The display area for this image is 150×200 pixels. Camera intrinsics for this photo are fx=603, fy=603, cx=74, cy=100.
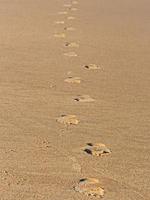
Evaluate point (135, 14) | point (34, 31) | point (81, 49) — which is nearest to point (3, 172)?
point (81, 49)

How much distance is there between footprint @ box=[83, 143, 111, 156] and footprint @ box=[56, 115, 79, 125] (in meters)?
0.51

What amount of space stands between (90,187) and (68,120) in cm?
131

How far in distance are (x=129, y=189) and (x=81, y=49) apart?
464 cm

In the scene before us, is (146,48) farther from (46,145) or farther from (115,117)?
(46,145)

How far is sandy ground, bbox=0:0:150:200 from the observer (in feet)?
10.9

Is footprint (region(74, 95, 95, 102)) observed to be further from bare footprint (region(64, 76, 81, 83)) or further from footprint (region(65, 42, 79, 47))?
footprint (region(65, 42, 79, 47))

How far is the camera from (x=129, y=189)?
3.24 metres

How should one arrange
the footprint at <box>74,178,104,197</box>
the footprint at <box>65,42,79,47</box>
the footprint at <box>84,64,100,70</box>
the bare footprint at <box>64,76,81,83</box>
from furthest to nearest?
the footprint at <box>65,42,79,47</box> → the footprint at <box>84,64,100,70</box> → the bare footprint at <box>64,76,81,83</box> → the footprint at <box>74,178,104,197</box>

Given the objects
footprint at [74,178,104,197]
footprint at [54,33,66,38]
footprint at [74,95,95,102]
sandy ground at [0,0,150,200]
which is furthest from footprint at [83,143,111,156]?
footprint at [54,33,66,38]

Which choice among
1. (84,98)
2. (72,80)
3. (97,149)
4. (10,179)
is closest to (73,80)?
(72,80)

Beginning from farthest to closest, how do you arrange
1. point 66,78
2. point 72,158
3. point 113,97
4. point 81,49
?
point 81,49
point 66,78
point 113,97
point 72,158

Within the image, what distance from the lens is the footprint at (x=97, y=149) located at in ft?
12.3

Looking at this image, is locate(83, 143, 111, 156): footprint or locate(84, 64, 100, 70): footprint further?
locate(84, 64, 100, 70): footprint

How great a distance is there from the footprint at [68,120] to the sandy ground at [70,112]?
5 centimetres
